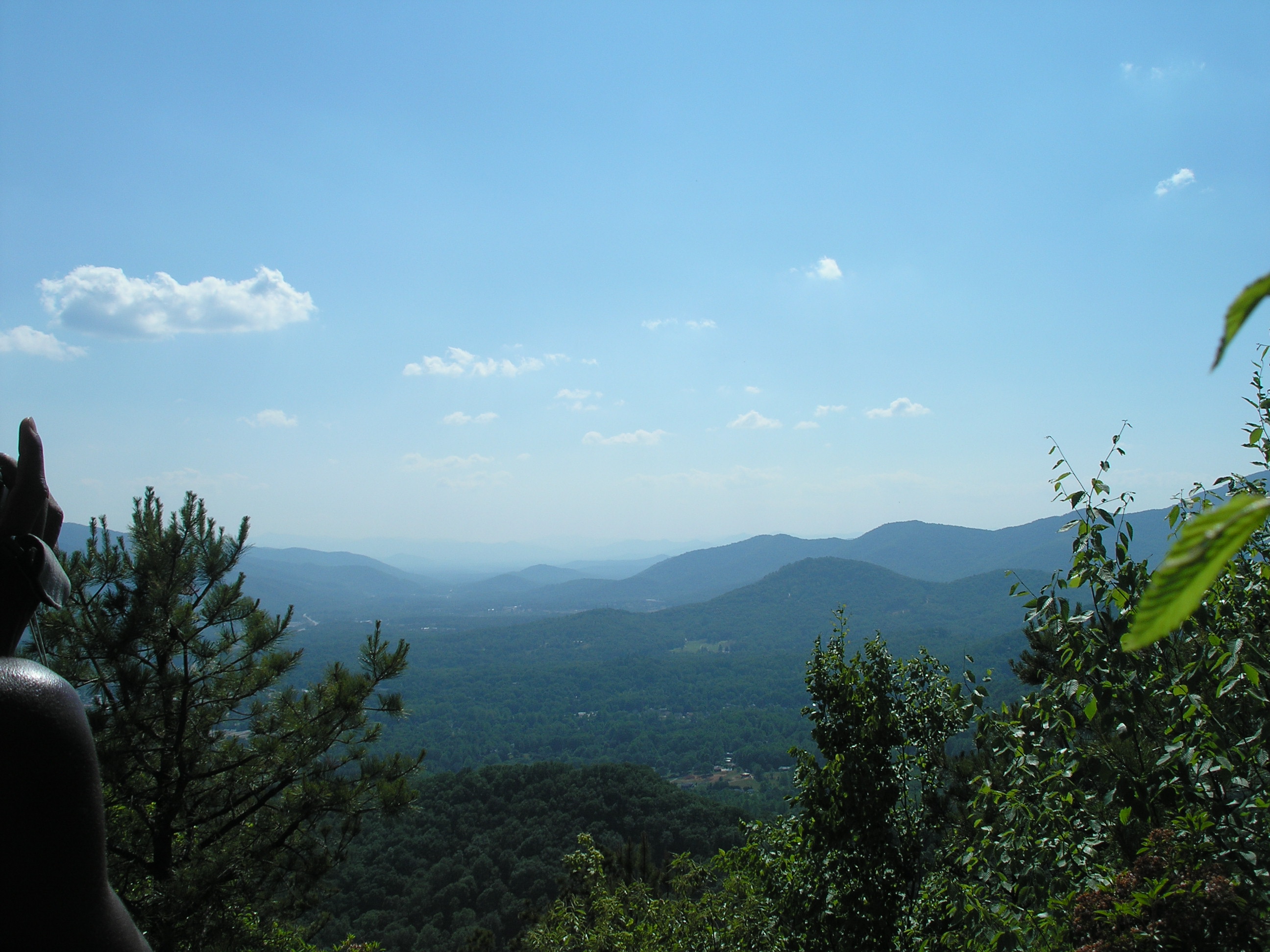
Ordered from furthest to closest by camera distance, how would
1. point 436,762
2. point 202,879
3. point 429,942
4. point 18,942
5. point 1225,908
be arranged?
1. point 436,762
2. point 429,942
3. point 202,879
4. point 1225,908
5. point 18,942

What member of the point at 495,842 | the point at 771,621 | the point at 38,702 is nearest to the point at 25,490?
the point at 38,702

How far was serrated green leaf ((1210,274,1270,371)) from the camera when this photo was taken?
400 millimetres

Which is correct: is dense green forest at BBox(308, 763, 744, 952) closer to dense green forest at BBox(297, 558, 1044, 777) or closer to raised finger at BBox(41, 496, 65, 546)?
dense green forest at BBox(297, 558, 1044, 777)

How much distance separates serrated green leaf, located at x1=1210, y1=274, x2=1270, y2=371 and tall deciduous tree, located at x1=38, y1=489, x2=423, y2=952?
7.30 metres

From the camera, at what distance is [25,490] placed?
96.2 inches

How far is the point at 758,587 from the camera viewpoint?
161 m

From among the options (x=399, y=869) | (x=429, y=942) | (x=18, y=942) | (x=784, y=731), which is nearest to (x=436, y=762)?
(x=784, y=731)

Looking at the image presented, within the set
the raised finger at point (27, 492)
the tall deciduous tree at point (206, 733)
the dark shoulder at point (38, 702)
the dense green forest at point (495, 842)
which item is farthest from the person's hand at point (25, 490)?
the dense green forest at point (495, 842)

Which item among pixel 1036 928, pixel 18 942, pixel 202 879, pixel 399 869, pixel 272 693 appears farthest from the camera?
pixel 399 869

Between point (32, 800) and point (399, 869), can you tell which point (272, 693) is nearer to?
point (32, 800)

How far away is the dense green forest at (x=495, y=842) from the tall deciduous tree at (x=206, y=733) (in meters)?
15.2

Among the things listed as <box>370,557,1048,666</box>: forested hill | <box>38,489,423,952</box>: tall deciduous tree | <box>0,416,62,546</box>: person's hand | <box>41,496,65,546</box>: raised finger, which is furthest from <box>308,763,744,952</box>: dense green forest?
<box>370,557,1048,666</box>: forested hill

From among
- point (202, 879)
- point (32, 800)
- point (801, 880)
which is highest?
point (32, 800)

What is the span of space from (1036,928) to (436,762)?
7770 cm
